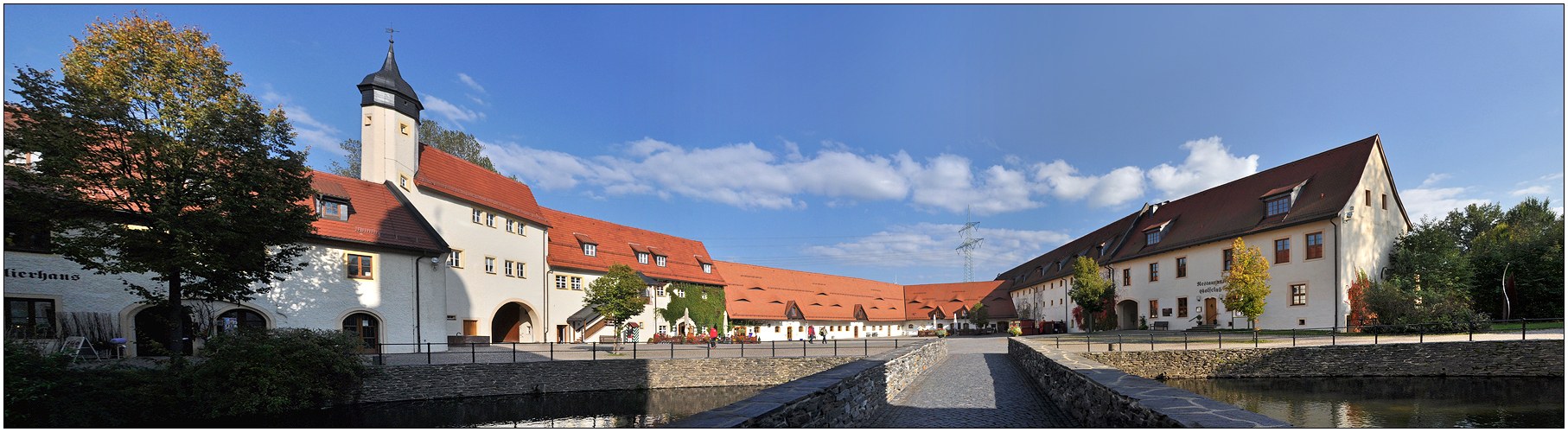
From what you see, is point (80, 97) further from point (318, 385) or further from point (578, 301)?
point (578, 301)

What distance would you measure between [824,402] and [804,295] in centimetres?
4428

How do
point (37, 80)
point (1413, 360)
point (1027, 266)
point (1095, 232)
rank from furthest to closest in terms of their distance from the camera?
point (1027, 266), point (1095, 232), point (1413, 360), point (37, 80)

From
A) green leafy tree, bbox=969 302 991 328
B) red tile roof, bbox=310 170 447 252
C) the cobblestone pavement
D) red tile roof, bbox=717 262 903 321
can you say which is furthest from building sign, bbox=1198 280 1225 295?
red tile roof, bbox=310 170 447 252

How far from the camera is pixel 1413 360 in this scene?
18.9m

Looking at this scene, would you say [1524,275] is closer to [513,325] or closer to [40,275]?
[513,325]

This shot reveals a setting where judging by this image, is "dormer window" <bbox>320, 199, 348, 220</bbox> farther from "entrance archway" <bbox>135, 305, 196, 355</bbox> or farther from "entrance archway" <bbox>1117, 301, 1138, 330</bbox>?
"entrance archway" <bbox>1117, 301, 1138, 330</bbox>

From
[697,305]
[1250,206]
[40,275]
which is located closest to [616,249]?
[697,305]

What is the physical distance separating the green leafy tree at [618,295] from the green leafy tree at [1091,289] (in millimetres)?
28714

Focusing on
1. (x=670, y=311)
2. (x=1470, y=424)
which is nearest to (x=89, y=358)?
(x=670, y=311)

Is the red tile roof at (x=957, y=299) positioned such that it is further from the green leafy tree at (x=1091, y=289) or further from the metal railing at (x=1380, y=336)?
the metal railing at (x=1380, y=336)

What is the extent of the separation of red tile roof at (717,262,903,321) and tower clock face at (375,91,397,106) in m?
24.2

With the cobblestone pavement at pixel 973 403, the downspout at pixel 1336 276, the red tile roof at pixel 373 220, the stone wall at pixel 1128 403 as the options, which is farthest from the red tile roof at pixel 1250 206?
A: the red tile roof at pixel 373 220

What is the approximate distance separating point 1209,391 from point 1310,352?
18.9 feet

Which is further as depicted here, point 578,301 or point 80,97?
point 578,301
